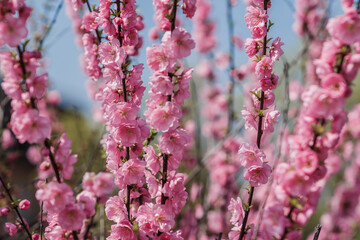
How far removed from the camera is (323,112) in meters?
1.07

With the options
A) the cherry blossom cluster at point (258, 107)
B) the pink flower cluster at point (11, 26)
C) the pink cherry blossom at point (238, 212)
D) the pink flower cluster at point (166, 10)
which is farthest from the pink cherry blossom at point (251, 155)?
the pink flower cluster at point (11, 26)

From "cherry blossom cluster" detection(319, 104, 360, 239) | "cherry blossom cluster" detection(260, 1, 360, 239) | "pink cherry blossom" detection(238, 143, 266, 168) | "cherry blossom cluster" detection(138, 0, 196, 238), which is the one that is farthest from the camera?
"cherry blossom cluster" detection(319, 104, 360, 239)

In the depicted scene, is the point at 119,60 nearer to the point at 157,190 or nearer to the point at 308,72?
the point at 157,190

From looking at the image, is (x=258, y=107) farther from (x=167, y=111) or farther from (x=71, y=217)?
(x=71, y=217)

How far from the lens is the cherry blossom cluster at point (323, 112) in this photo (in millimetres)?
1065

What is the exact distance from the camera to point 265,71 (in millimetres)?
1446

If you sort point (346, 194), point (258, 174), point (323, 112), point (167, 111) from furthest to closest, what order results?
point (346, 194), point (258, 174), point (167, 111), point (323, 112)

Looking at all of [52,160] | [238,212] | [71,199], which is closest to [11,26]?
[52,160]

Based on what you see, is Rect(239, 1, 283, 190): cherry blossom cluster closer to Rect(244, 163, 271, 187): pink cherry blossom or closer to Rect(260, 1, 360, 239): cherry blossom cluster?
Rect(244, 163, 271, 187): pink cherry blossom

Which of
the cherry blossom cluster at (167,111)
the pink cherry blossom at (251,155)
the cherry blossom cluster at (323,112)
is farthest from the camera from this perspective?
the pink cherry blossom at (251,155)

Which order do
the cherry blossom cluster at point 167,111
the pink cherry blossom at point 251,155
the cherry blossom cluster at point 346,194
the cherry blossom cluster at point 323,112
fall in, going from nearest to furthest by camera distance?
the cherry blossom cluster at point 323,112 → the cherry blossom cluster at point 167,111 → the pink cherry blossom at point 251,155 → the cherry blossom cluster at point 346,194

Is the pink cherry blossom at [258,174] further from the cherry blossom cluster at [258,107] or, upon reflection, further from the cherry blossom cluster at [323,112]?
the cherry blossom cluster at [323,112]

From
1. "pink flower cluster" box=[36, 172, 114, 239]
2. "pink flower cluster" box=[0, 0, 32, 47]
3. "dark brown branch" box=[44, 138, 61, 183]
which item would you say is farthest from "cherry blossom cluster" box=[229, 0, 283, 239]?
"pink flower cluster" box=[0, 0, 32, 47]

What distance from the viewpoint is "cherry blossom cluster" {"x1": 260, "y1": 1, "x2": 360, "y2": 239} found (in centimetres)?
107
